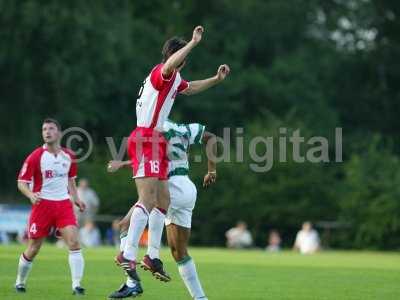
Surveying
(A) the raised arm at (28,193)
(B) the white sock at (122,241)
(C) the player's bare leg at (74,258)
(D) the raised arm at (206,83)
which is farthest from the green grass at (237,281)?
(D) the raised arm at (206,83)

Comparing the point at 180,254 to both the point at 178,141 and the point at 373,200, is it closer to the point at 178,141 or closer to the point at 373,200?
the point at 178,141

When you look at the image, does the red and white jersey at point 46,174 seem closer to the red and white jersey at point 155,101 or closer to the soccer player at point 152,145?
Result: the soccer player at point 152,145

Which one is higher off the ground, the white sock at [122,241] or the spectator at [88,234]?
the white sock at [122,241]

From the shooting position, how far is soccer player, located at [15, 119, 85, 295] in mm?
14172

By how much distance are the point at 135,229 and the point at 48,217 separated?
3655 mm

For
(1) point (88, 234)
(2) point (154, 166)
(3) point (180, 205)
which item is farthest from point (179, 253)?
(1) point (88, 234)

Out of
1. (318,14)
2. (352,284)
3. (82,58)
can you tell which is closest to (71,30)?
(82,58)

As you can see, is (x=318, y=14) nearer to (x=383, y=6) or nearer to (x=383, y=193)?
(x=383, y=6)

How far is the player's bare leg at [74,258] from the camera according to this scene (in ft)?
44.6

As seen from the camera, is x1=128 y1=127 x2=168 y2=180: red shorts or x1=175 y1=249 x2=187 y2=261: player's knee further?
x1=175 y1=249 x2=187 y2=261: player's knee

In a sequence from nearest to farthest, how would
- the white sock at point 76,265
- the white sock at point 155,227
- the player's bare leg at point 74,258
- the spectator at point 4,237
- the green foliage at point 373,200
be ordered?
the white sock at point 155,227
the player's bare leg at point 74,258
the white sock at point 76,265
the spectator at point 4,237
the green foliage at point 373,200

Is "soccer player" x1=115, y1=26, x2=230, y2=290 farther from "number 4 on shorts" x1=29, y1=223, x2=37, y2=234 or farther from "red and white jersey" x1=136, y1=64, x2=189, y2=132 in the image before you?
Answer: "number 4 on shorts" x1=29, y1=223, x2=37, y2=234

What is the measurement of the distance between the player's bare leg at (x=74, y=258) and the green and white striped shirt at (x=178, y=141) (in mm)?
2768

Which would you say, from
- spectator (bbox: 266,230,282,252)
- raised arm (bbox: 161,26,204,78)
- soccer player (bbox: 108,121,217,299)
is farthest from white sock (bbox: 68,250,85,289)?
spectator (bbox: 266,230,282,252)
